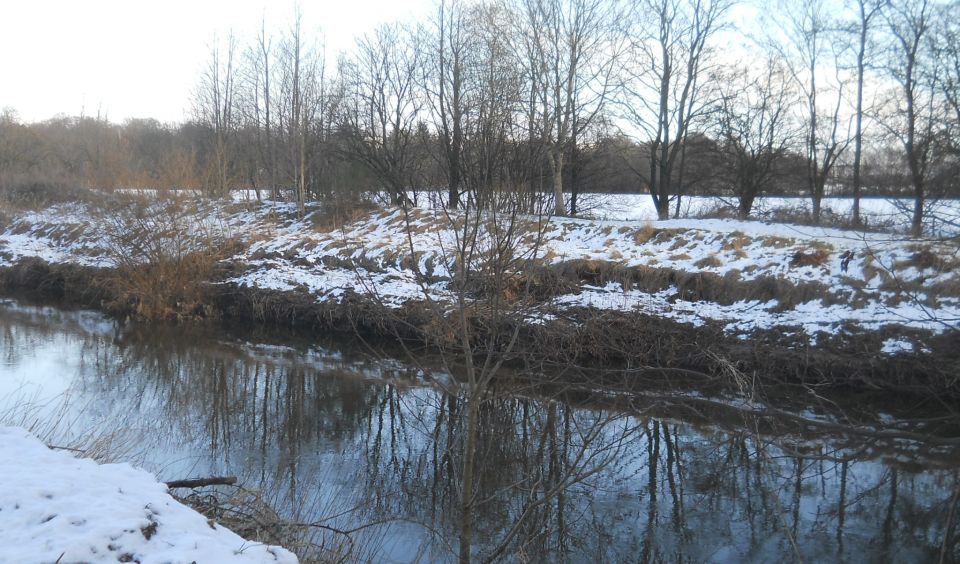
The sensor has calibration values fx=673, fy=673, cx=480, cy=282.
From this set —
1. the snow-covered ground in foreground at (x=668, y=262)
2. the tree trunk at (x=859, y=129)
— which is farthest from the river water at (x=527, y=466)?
the tree trunk at (x=859, y=129)

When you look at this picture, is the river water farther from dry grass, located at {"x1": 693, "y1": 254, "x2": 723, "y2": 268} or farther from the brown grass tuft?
the brown grass tuft

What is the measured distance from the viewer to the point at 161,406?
1048 centimetres

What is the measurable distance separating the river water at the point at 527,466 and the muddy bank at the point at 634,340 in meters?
0.74

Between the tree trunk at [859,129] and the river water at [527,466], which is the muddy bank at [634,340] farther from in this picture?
the tree trunk at [859,129]

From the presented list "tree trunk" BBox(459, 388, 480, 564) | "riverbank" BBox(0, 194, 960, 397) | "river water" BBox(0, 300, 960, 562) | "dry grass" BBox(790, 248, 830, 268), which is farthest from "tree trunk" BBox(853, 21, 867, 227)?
"tree trunk" BBox(459, 388, 480, 564)

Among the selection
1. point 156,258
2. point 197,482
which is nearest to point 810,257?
point 197,482

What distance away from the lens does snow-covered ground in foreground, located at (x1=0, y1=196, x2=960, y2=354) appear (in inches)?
485

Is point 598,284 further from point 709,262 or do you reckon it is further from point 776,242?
point 776,242

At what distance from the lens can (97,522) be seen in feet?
12.0

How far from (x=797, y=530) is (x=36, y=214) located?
3287 cm

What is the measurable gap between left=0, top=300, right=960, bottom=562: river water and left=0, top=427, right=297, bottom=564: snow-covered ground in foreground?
1.04m

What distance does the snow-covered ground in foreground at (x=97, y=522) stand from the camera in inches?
135

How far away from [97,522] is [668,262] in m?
13.9

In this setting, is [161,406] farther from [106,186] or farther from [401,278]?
[106,186]
